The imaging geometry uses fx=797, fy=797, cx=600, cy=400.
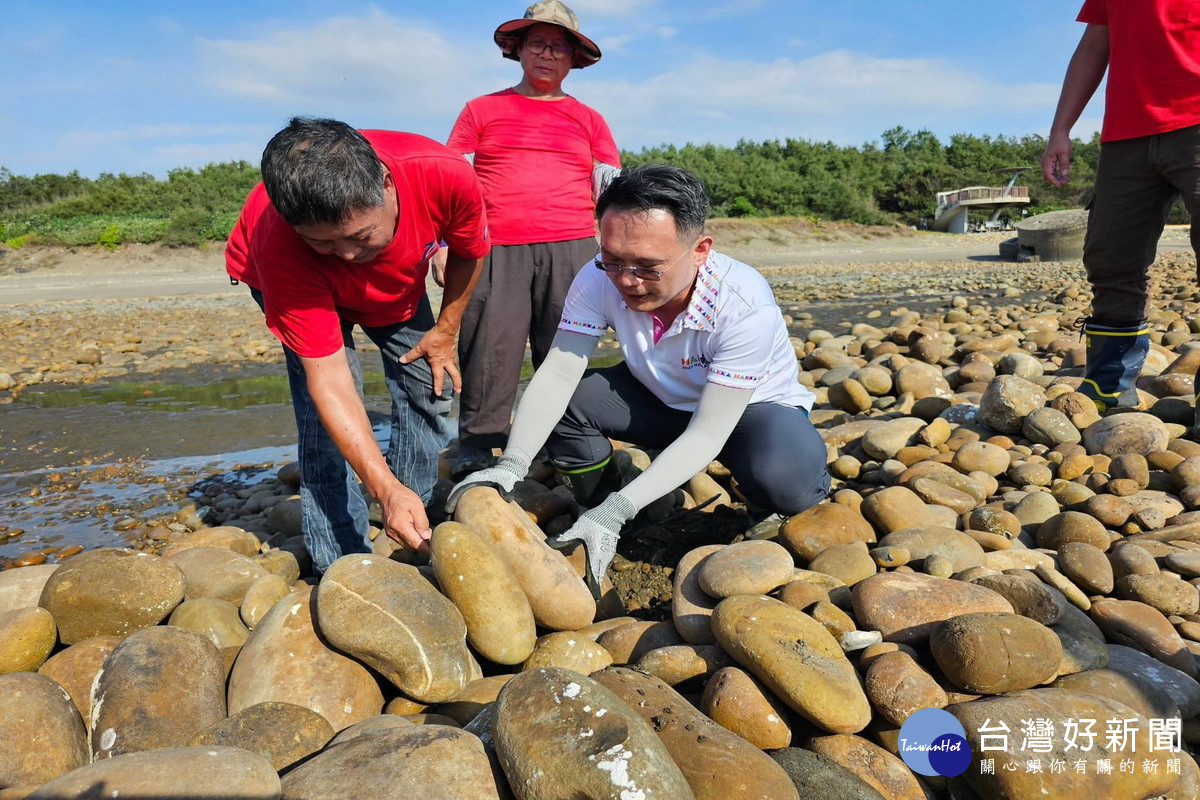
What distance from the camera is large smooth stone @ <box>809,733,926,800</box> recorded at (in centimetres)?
159

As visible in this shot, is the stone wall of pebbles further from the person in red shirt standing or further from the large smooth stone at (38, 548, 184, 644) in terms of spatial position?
the person in red shirt standing

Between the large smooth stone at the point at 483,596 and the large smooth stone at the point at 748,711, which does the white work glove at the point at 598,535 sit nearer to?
the large smooth stone at the point at 483,596

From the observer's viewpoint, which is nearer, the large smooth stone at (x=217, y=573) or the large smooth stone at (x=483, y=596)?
the large smooth stone at (x=483, y=596)

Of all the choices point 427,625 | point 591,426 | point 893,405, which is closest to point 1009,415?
point 893,405

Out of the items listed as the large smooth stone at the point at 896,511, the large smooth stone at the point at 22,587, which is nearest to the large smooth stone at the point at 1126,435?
the large smooth stone at the point at 896,511

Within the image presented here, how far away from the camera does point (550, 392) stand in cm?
278

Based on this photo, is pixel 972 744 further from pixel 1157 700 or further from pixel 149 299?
pixel 149 299

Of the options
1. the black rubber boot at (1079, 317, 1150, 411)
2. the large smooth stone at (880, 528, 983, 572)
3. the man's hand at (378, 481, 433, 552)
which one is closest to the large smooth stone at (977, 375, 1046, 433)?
the black rubber boot at (1079, 317, 1150, 411)

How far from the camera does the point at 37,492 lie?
13.6 feet

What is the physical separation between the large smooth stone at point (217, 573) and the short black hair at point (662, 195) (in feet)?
5.30

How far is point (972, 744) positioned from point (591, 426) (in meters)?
1.75

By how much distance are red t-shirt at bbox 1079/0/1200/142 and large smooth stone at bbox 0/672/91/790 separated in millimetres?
4008

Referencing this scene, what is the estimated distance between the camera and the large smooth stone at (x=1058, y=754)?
1543mm

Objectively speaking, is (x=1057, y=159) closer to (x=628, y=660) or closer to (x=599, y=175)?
(x=599, y=175)
